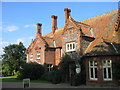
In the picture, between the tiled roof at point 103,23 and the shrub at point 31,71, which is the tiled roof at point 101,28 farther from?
the shrub at point 31,71

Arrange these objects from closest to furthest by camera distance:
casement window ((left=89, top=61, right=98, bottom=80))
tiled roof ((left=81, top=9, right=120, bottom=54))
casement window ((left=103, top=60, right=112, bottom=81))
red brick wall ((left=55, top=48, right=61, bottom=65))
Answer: casement window ((left=103, top=60, right=112, bottom=81))
casement window ((left=89, top=61, right=98, bottom=80))
tiled roof ((left=81, top=9, right=120, bottom=54))
red brick wall ((left=55, top=48, right=61, bottom=65))

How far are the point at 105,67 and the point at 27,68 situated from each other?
13680 millimetres

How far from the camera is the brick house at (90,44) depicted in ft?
58.0

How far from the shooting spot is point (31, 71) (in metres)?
26.3

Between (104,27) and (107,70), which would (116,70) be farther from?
(104,27)

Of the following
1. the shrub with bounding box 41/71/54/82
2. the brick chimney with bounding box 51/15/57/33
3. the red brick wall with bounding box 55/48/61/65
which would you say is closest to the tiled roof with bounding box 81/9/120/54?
the shrub with bounding box 41/71/54/82

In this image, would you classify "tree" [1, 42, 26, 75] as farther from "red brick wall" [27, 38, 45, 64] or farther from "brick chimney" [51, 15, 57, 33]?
"brick chimney" [51, 15, 57, 33]

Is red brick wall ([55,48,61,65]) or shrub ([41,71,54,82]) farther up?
red brick wall ([55,48,61,65])

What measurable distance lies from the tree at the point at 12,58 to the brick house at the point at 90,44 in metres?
14.0

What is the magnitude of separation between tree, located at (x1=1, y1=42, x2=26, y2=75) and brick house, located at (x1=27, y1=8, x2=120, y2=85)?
45.8 ft

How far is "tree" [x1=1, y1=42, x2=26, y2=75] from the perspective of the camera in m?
45.2

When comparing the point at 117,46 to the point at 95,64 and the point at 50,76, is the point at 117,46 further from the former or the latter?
the point at 50,76

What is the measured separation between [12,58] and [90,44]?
97.5 feet

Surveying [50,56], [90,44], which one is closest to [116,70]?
[90,44]
